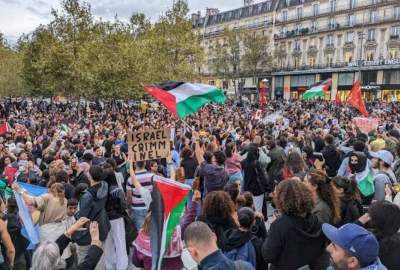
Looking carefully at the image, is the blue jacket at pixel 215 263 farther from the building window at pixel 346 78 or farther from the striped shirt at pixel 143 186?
the building window at pixel 346 78

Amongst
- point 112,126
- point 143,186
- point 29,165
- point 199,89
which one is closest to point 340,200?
point 143,186

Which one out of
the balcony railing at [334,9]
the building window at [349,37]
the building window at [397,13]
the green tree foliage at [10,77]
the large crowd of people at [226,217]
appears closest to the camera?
the large crowd of people at [226,217]

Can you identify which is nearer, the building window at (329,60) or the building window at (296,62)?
the building window at (329,60)

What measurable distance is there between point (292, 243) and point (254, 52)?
5465 cm

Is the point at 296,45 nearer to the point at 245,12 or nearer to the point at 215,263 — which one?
the point at 245,12

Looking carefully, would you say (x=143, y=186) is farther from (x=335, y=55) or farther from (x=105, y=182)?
(x=335, y=55)

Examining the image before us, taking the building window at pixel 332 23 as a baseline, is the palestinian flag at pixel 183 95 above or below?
below

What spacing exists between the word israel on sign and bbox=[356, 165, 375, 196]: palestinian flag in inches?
114

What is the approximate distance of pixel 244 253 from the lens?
3.75m

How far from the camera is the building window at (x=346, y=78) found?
181 ft

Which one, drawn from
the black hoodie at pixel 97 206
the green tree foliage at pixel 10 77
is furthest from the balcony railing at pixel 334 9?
the black hoodie at pixel 97 206

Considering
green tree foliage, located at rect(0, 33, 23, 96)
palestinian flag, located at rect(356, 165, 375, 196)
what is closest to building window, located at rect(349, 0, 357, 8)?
green tree foliage, located at rect(0, 33, 23, 96)

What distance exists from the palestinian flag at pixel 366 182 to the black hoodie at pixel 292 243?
2517mm

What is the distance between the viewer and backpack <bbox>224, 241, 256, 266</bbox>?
3.71 m
